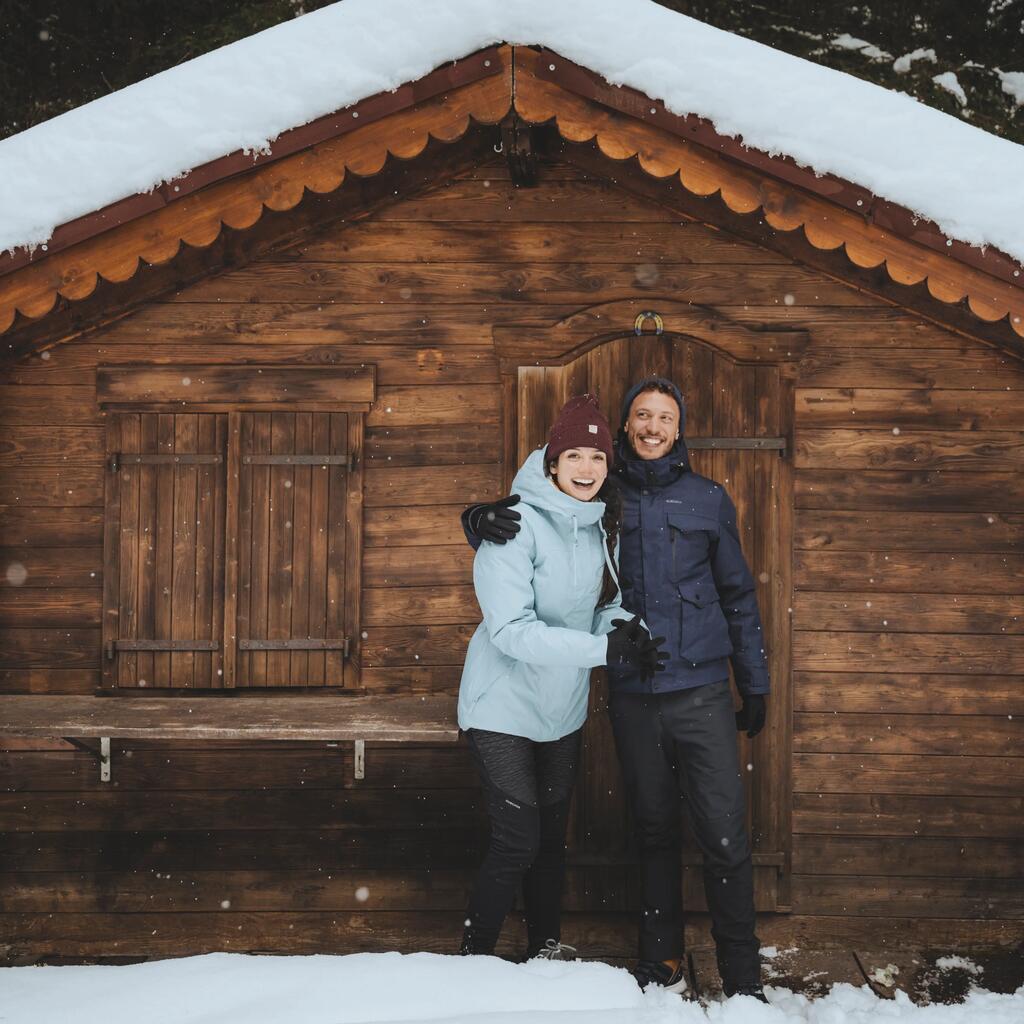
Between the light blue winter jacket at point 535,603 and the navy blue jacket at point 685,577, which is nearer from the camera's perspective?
the light blue winter jacket at point 535,603

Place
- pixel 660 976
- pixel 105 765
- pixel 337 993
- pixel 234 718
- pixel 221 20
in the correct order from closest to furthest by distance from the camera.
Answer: pixel 337 993 → pixel 660 976 → pixel 234 718 → pixel 105 765 → pixel 221 20

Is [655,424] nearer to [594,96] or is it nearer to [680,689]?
[680,689]

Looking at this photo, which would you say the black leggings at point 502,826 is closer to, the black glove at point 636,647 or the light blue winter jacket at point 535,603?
the light blue winter jacket at point 535,603

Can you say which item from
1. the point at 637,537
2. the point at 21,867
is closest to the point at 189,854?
the point at 21,867

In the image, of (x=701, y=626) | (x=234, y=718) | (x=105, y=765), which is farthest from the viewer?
(x=105, y=765)

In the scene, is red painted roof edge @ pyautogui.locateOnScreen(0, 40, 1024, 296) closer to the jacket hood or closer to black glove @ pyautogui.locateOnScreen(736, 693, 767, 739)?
the jacket hood

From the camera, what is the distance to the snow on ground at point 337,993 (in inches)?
105

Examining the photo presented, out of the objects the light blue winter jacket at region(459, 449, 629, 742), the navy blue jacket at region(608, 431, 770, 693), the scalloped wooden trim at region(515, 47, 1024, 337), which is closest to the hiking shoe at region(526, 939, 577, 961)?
the light blue winter jacket at region(459, 449, 629, 742)

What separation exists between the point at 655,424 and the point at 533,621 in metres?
1.01

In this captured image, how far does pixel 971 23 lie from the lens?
27.9ft

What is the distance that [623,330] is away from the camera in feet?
14.5

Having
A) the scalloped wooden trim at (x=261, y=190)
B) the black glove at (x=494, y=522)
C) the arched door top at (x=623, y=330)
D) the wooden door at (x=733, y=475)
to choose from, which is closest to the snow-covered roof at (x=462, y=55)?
the scalloped wooden trim at (x=261, y=190)

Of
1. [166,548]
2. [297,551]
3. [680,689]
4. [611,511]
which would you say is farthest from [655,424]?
[166,548]

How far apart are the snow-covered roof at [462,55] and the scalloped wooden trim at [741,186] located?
15 centimetres
